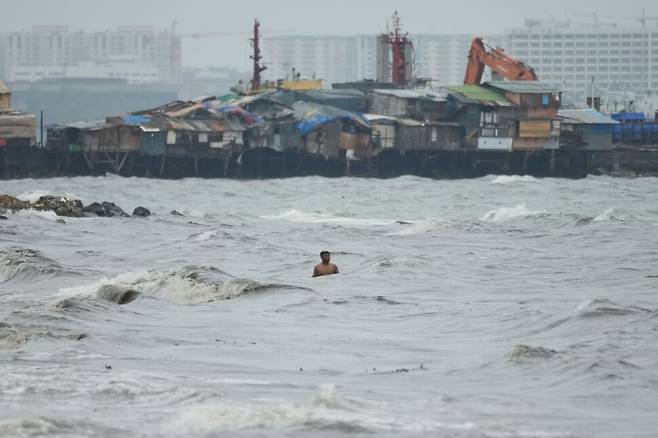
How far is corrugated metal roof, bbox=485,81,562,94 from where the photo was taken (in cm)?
9938

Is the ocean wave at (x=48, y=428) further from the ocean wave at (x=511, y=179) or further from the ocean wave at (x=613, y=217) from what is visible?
the ocean wave at (x=511, y=179)

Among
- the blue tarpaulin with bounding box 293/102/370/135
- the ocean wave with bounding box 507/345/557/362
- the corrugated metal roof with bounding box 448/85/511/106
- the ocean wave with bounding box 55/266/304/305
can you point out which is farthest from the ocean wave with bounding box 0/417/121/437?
the corrugated metal roof with bounding box 448/85/511/106

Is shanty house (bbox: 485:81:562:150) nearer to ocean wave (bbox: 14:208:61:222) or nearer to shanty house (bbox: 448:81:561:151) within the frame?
shanty house (bbox: 448:81:561:151)

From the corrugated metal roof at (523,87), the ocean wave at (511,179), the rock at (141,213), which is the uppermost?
the corrugated metal roof at (523,87)

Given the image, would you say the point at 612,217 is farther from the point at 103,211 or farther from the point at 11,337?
the point at 11,337

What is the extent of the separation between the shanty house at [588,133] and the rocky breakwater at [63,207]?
4621 centimetres

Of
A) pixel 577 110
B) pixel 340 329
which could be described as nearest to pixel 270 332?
pixel 340 329

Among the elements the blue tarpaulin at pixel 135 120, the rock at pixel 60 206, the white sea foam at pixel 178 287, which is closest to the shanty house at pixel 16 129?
the blue tarpaulin at pixel 135 120

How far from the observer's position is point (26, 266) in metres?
33.5

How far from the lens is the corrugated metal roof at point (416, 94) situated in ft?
330

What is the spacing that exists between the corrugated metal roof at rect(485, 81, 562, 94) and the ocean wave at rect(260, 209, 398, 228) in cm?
3727

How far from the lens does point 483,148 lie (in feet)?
Answer: 323

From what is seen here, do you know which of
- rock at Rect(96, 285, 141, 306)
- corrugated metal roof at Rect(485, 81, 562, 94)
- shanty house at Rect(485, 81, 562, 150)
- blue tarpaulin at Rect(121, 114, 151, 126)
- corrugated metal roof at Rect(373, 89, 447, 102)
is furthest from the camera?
corrugated metal roof at Rect(373, 89, 447, 102)

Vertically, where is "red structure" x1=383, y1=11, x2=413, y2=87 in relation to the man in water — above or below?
above
